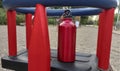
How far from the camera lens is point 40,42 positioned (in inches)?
36.7

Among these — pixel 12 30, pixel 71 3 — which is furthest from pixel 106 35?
pixel 12 30

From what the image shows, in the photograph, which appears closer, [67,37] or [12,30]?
[67,37]

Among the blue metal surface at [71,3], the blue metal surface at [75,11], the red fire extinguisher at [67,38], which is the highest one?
the blue metal surface at [71,3]

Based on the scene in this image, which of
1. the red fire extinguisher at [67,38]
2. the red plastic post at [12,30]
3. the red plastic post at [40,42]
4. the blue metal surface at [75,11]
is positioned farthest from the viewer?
the blue metal surface at [75,11]

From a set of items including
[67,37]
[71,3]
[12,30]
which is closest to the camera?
[71,3]

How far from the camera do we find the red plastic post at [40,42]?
0.92 meters

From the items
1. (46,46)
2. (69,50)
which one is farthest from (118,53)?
(46,46)

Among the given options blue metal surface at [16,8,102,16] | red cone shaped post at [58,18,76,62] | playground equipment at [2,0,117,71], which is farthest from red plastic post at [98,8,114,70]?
blue metal surface at [16,8,102,16]

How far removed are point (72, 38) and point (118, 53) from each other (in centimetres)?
246

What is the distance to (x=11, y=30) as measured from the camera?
1351 mm

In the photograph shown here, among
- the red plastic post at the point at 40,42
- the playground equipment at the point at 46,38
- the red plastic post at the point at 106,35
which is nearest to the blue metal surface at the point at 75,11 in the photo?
the playground equipment at the point at 46,38

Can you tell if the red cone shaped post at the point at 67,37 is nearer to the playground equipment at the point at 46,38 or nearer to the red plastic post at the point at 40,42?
the playground equipment at the point at 46,38

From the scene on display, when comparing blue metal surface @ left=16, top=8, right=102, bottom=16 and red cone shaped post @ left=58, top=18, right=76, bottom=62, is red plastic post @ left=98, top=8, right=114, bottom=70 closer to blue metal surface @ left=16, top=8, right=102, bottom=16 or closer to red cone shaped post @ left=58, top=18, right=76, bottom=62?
red cone shaped post @ left=58, top=18, right=76, bottom=62

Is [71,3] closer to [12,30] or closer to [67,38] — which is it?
[67,38]
